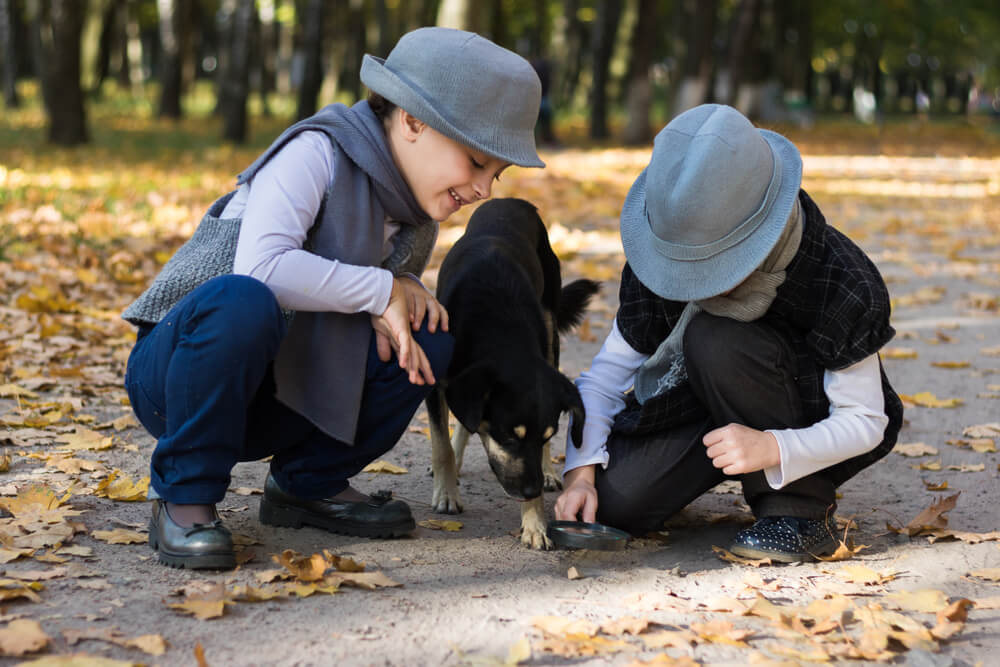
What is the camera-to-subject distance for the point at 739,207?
123 inches

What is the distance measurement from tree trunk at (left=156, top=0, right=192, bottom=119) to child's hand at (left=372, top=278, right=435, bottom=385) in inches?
969

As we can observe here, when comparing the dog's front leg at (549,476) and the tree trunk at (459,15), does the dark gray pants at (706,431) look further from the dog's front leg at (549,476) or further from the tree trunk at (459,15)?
the tree trunk at (459,15)

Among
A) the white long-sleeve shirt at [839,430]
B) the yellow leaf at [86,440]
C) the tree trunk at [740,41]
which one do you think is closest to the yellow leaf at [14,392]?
the yellow leaf at [86,440]

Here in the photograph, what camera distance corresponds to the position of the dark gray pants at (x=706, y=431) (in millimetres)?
3510

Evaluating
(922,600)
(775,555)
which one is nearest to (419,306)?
(775,555)

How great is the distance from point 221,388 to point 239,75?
17170 millimetres

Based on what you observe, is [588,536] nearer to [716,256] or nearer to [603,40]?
[716,256]

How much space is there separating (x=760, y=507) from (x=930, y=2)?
4793 cm

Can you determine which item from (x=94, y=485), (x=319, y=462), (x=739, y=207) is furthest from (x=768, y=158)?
(x=94, y=485)

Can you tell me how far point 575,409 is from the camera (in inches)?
149

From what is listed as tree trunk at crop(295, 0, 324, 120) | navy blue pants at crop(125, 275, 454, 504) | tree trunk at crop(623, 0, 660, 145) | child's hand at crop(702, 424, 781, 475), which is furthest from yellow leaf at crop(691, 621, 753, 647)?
tree trunk at crop(623, 0, 660, 145)

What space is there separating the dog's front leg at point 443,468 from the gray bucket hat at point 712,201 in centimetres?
125

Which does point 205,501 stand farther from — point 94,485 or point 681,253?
point 681,253

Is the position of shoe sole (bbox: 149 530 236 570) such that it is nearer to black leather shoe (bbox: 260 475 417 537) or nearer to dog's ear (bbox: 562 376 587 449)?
black leather shoe (bbox: 260 475 417 537)
